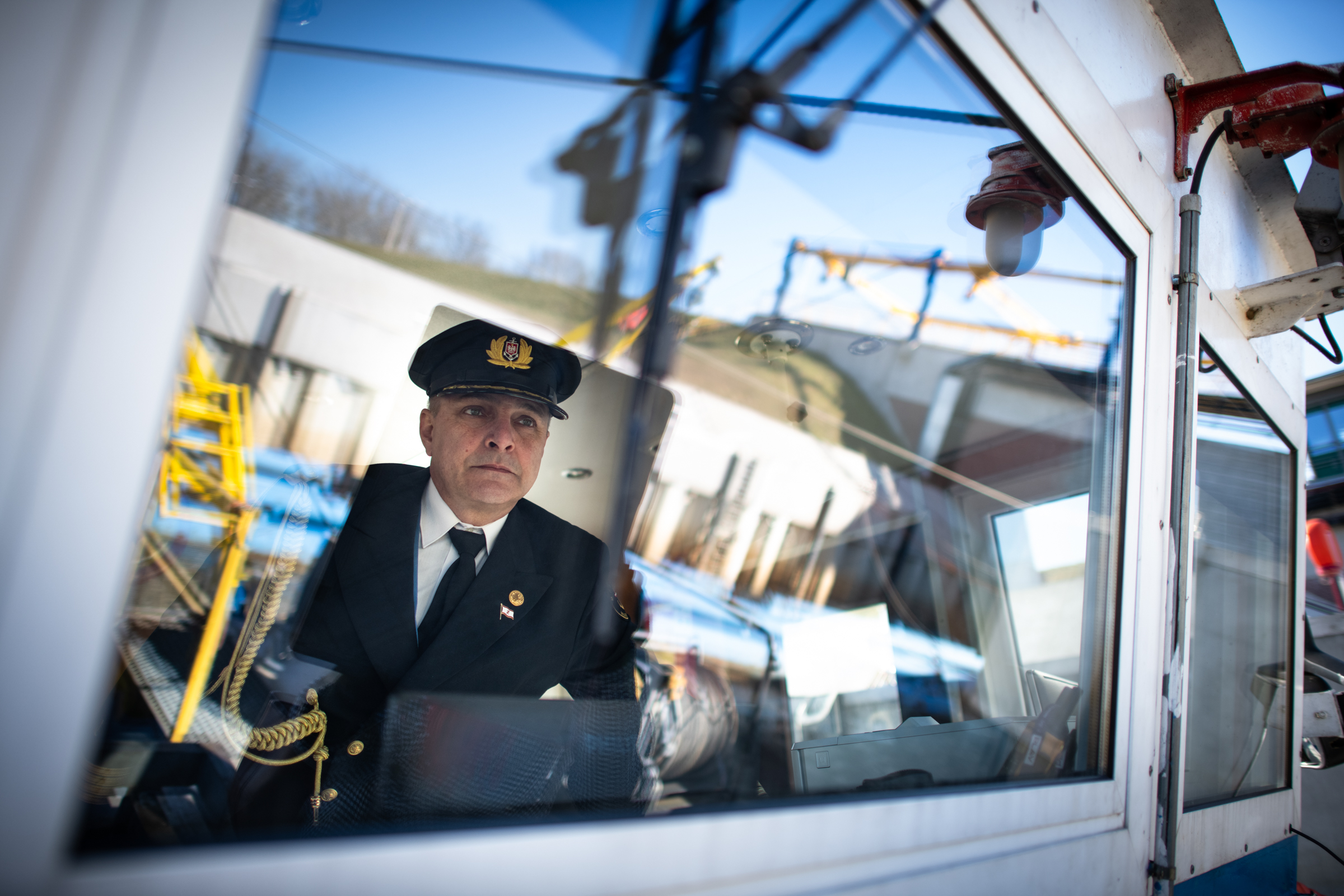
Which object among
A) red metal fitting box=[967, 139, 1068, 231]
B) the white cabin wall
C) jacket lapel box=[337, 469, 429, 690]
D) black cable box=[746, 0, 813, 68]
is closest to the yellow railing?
jacket lapel box=[337, 469, 429, 690]

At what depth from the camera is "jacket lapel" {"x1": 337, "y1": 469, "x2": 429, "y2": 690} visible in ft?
4.20

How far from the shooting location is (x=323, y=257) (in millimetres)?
1747

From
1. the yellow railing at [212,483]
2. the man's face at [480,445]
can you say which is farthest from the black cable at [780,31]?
the man's face at [480,445]

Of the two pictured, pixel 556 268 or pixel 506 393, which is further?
pixel 506 393

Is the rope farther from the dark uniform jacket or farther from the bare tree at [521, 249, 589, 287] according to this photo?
the bare tree at [521, 249, 589, 287]

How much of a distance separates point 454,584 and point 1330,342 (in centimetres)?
247

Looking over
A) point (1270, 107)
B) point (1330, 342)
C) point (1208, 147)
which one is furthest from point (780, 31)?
point (1330, 342)

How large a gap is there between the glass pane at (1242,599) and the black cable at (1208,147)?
53 cm

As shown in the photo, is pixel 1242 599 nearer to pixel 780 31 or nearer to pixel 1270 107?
pixel 1270 107

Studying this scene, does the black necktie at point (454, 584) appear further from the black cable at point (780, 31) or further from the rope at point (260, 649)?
the black cable at point (780, 31)

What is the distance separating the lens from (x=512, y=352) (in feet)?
4.61

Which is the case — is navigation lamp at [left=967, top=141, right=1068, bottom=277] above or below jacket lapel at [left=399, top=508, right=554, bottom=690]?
above

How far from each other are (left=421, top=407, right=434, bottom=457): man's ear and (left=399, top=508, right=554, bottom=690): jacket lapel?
0.21m

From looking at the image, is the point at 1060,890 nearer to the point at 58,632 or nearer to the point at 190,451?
the point at 58,632
